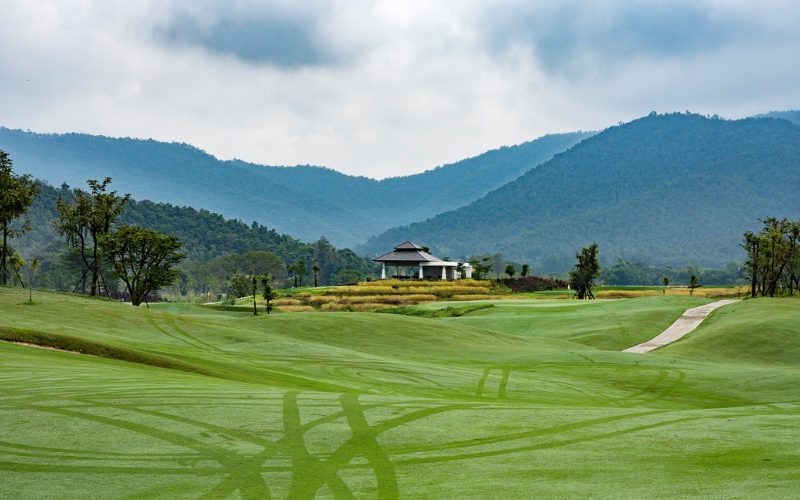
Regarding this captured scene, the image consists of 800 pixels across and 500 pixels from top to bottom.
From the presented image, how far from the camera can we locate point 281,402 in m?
17.3

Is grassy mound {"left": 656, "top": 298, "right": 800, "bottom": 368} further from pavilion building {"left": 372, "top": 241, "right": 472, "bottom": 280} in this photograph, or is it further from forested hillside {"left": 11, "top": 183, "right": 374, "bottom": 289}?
forested hillside {"left": 11, "top": 183, "right": 374, "bottom": 289}

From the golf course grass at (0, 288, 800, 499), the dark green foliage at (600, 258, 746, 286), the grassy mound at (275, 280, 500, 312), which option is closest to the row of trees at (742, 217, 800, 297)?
the grassy mound at (275, 280, 500, 312)

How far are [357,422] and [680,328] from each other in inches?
1484

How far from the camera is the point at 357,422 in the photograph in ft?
50.7

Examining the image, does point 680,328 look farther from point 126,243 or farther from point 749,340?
point 126,243

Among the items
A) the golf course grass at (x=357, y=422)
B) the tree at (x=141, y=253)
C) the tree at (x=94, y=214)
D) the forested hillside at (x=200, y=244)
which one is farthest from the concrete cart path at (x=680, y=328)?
the forested hillside at (x=200, y=244)

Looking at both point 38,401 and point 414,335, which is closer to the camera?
point 38,401

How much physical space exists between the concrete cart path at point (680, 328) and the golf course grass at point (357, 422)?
9.07 m

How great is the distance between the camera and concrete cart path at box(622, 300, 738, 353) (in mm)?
43844

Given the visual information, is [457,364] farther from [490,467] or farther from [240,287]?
[240,287]

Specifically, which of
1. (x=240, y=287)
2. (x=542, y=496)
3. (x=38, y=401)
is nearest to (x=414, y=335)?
(x=38, y=401)

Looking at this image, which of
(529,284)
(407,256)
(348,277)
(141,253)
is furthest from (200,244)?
(141,253)

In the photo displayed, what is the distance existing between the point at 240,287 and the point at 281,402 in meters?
98.4

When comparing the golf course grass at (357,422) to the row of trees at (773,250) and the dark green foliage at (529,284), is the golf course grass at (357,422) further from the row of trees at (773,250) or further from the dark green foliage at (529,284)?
the dark green foliage at (529,284)
